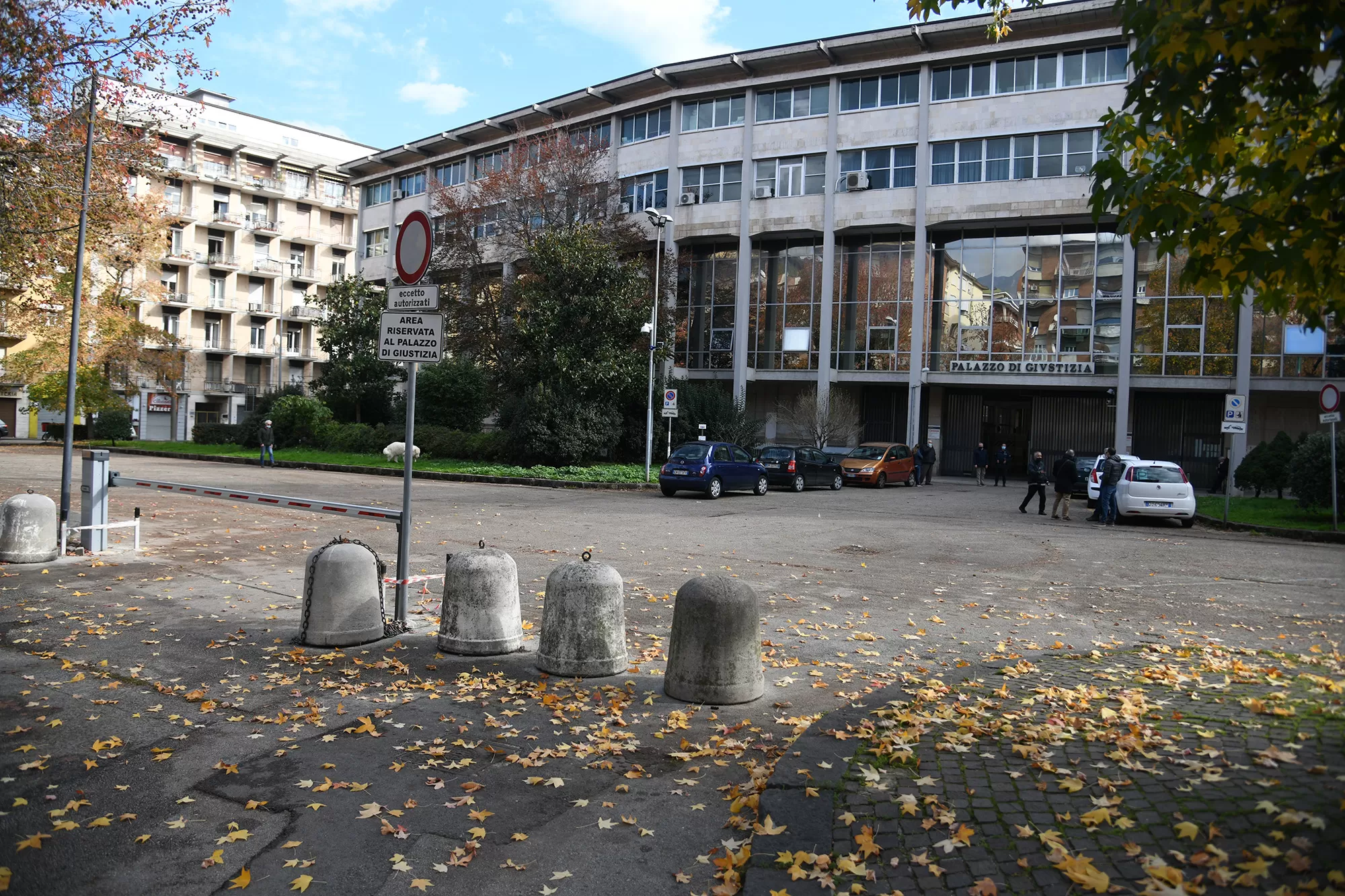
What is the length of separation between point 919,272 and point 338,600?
3840 cm

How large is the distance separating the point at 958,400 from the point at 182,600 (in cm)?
4106

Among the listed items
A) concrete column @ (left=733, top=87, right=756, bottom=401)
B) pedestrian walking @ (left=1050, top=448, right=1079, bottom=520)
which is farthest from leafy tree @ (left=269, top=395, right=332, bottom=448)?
pedestrian walking @ (left=1050, top=448, right=1079, bottom=520)

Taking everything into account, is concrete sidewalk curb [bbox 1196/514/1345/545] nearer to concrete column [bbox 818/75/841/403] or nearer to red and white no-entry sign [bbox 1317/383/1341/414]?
red and white no-entry sign [bbox 1317/383/1341/414]

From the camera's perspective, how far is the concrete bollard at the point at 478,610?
7520mm

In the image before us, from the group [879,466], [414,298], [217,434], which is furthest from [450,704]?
[217,434]

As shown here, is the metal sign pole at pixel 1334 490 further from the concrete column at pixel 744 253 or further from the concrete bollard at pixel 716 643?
the concrete column at pixel 744 253

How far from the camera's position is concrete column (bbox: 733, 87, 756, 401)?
4541 cm

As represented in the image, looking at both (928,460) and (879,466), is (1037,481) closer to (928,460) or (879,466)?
(879,466)

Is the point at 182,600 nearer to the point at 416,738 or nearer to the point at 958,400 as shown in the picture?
the point at 416,738

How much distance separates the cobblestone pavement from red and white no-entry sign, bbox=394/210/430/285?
513 centimetres

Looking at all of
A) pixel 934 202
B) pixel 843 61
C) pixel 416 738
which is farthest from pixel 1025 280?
pixel 416 738

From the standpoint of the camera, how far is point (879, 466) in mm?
35844

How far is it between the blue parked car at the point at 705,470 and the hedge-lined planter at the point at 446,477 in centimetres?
240

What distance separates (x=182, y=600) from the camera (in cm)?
940
